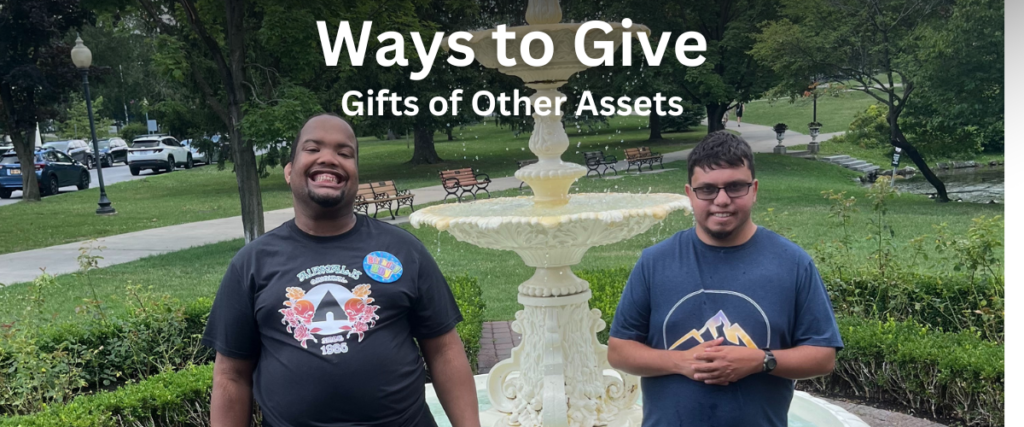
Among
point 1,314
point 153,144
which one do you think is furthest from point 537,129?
point 153,144

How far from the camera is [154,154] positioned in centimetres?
3447

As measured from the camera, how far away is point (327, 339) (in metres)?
2.52

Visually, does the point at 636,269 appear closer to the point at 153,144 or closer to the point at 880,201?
the point at 880,201

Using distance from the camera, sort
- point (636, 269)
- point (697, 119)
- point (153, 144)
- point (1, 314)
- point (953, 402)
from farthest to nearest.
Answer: point (697, 119)
point (153, 144)
point (1, 314)
point (953, 402)
point (636, 269)

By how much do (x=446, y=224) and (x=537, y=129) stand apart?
3.32 feet

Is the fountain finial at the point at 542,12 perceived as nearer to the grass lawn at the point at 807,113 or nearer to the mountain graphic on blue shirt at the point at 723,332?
the mountain graphic on blue shirt at the point at 723,332

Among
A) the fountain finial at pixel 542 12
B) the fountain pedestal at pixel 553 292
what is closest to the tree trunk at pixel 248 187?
the fountain pedestal at pixel 553 292

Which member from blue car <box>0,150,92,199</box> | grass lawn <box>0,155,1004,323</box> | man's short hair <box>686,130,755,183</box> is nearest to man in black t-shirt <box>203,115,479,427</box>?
man's short hair <box>686,130,755,183</box>

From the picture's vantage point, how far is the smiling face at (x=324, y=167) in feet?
8.52

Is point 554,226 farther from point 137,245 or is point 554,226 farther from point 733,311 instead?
point 137,245

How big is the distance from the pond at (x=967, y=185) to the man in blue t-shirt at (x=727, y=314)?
802 inches

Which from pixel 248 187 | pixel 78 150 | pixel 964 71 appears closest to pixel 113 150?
pixel 78 150

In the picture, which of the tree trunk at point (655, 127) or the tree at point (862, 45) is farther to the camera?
the tree trunk at point (655, 127)

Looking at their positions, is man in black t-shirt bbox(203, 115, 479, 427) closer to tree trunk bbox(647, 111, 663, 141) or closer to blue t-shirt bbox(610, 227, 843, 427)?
blue t-shirt bbox(610, 227, 843, 427)
